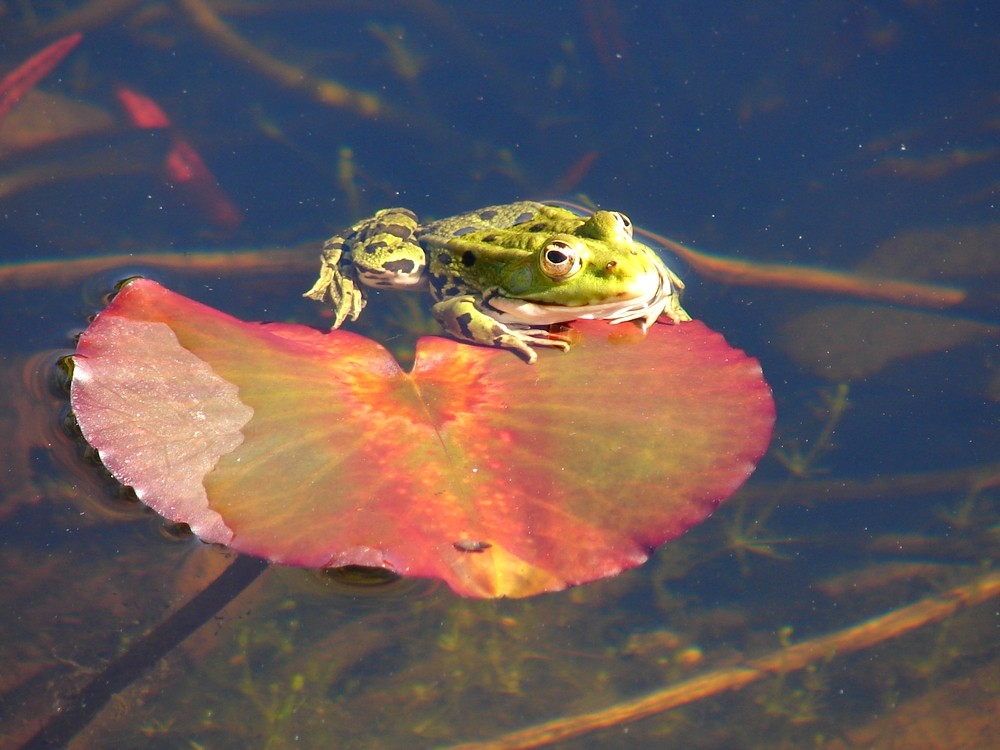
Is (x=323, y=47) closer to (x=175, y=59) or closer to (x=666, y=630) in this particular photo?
(x=175, y=59)

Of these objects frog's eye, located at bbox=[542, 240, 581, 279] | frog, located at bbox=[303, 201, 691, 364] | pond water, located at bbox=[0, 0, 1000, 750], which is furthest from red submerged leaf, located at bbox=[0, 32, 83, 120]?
frog's eye, located at bbox=[542, 240, 581, 279]

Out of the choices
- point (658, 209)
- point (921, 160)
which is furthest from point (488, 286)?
point (921, 160)

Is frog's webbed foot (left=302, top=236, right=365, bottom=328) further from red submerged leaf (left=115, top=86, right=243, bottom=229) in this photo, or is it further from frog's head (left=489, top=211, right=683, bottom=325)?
frog's head (left=489, top=211, right=683, bottom=325)

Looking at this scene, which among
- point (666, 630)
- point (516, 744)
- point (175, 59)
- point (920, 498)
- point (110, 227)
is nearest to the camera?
point (516, 744)

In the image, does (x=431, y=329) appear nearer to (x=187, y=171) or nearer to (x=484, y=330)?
(x=484, y=330)

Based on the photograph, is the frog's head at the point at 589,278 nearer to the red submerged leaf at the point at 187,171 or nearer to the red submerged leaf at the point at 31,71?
the red submerged leaf at the point at 187,171

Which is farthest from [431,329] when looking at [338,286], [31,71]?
[31,71]

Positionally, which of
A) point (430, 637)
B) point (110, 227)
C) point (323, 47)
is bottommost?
point (430, 637)
